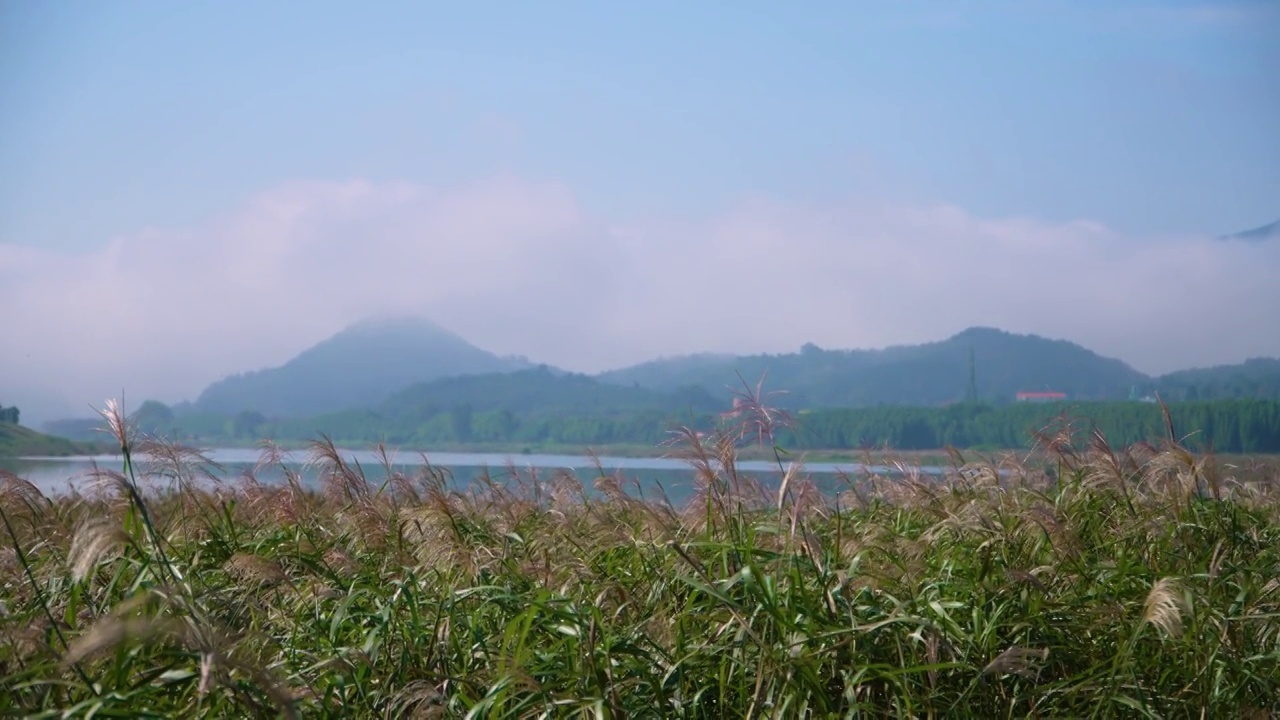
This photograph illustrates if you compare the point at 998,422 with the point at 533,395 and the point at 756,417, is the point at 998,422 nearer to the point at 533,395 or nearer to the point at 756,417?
the point at 756,417

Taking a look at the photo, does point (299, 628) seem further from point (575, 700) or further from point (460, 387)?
point (460, 387)

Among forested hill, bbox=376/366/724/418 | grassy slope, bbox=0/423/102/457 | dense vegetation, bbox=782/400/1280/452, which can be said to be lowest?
dense vegetation, bbox=782/400/1280/452

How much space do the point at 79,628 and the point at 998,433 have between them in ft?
132

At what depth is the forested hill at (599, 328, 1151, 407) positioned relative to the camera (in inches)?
4510

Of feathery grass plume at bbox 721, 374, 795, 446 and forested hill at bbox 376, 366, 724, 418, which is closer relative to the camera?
feathery grass plume at bbox 721, 374, 795, 446

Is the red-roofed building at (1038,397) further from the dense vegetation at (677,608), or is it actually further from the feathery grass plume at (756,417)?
the feathery grass plume at (756,417)

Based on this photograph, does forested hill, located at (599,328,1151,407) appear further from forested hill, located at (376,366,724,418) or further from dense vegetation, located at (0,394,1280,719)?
dense vegetation, located at (0,394,1280,719)

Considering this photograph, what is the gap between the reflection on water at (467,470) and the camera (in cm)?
618

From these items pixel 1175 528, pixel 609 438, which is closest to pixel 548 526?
pixel 1175 528

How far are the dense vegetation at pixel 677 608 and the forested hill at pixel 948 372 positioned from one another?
10065 cm

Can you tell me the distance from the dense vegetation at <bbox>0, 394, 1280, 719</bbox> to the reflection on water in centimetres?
23

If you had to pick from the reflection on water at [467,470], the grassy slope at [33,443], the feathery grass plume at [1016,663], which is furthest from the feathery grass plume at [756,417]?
the grassy slope at [33,443]

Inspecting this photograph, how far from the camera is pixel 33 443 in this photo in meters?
20.3

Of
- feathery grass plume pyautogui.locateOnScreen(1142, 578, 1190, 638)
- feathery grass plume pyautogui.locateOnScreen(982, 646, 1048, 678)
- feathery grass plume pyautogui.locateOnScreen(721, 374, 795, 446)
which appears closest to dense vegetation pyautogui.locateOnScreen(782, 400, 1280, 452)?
feathery grass plume pyautogui.locateOnScreen(721, 374, 795, 446)
